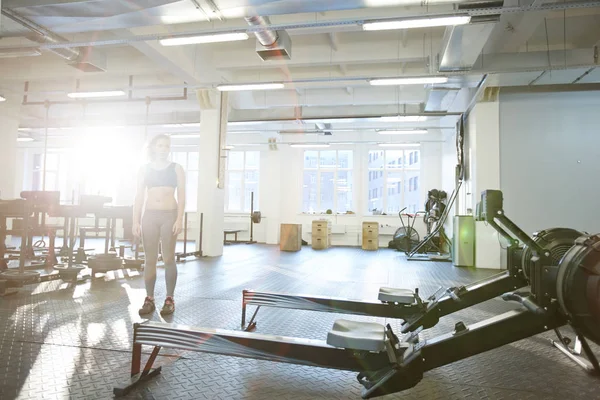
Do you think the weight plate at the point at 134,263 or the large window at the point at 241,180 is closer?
the weight plate at the point at 134,263

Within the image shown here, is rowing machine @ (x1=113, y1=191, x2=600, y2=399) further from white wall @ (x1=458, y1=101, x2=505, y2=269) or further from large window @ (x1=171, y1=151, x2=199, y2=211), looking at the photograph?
large window @ (x1=171, y1=151, x2=199, y2=211)

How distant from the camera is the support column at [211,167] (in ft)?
25.0

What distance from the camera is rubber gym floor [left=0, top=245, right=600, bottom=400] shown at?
1775 millimetres

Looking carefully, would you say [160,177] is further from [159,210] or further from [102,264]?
[102,264]

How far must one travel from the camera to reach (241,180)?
13.1 m

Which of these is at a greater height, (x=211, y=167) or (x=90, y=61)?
(x=90, y=61)

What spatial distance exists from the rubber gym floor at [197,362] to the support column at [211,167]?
3.46m

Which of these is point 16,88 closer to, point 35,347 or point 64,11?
point 64,11

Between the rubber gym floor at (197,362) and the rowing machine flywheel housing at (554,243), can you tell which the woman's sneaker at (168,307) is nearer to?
the rubber gym floor at (197,362)

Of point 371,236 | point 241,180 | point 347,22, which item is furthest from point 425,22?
point 241,180

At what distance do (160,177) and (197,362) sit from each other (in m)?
1.56

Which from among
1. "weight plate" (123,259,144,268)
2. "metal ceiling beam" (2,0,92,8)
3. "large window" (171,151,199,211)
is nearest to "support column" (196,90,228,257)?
"weight plate" (123,259,144,268)

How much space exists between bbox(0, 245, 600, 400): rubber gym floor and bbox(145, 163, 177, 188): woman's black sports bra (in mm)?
1088

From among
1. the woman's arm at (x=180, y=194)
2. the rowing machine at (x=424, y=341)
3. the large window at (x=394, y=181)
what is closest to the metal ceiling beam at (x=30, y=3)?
the woman's arm at (x=180, y=194)
